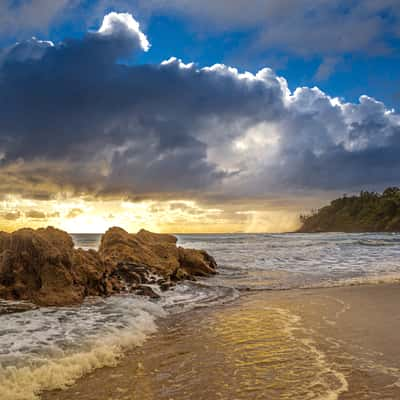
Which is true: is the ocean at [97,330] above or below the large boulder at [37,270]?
below

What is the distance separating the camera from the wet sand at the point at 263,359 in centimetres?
407

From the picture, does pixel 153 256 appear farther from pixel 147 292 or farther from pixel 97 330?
pixel 97 330

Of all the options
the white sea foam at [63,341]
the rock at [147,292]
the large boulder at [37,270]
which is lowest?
the rock at [147,292]

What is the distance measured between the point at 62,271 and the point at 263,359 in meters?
6.26

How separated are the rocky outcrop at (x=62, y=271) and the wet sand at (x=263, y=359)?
3.17 m

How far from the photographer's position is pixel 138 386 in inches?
168

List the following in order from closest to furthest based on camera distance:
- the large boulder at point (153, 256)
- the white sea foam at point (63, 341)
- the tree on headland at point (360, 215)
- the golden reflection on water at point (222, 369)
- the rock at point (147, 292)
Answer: the golden reflection on water at point (222, 369)
the white sea foam at point (63, 341)
the rock at point (147, 292)
the large boulder at point (153, 256)
the tree on headland at point (360, 215)

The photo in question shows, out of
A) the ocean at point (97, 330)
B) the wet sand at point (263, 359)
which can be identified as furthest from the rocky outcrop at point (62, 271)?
the wet sand at point (263, 359)

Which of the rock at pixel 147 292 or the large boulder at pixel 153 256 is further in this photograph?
the large boulder at pixel 153 256

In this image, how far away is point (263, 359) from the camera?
504 centimetres

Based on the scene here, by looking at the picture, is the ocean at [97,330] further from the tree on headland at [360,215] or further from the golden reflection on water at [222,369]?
the tree on headland at [360,215]

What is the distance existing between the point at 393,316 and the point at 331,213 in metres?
150

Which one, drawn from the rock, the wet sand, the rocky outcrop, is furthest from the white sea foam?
the rock

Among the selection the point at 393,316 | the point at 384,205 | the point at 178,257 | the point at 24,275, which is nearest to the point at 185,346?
the point at 393,316
